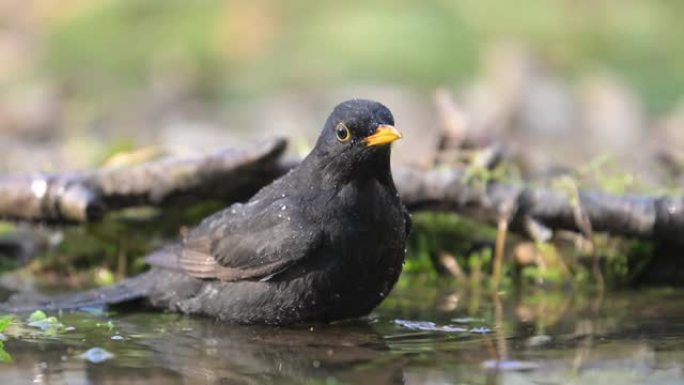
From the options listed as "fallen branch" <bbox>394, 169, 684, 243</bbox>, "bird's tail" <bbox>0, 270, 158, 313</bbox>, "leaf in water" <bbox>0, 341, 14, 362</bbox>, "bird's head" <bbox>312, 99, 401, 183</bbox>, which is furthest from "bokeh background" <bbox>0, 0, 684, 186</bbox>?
"leaf in water" <bbox>0, 341, 14, 362</bbox>

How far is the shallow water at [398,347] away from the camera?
504 centimetres

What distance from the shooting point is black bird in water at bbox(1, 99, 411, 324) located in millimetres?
6293

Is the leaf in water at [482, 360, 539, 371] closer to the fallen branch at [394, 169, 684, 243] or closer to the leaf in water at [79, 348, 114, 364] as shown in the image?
the leaf in water at [79, 348, 114, 364]

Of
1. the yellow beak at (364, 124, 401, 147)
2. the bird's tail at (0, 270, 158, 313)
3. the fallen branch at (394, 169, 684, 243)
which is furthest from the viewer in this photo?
the fallen branch at (394, 169, 684, 243)

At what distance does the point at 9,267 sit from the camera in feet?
27.4

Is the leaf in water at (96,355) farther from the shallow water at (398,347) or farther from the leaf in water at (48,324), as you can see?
the leaf in water at (48,324)

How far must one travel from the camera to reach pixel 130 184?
7676 millimetres

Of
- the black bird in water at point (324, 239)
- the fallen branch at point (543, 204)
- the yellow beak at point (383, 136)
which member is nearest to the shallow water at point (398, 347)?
the black bird in water at point (324, 239)

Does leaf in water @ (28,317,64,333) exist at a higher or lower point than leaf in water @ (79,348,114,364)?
higher

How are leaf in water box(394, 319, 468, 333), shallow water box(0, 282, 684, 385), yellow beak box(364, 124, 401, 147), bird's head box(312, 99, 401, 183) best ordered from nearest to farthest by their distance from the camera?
shallow water box(0, 282, 684, 385) < leaf in water box(394, 319, 468, 333) < yellow beak box(364, 124, 401, 147) < bird's head box(312, 99, 401, 183)

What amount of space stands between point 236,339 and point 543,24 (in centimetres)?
1249

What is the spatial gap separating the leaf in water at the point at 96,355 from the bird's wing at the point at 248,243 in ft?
3.90

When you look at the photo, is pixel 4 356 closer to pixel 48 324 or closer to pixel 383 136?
pixel 48 324

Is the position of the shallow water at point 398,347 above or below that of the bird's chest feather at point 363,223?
below
